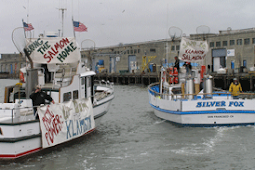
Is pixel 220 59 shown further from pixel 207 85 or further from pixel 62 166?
pixel 62 166

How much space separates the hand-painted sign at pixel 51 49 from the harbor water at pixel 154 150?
396 cm

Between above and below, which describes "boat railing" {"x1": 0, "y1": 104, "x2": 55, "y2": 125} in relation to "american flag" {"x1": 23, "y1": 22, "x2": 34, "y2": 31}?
below

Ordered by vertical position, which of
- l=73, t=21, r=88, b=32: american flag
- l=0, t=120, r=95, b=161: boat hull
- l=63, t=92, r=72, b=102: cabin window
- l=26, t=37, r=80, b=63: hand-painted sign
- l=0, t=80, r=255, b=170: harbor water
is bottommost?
l=0, t=80, r=255, b=170: harbor water

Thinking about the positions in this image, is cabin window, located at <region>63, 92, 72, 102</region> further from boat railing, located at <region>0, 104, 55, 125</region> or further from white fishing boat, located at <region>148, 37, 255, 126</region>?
white fishing boat, located at <region>148, 37, 255, 126</region>

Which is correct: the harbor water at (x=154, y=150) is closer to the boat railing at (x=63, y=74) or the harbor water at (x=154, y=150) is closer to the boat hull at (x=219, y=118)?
the boat hull at (x=219, y=118)

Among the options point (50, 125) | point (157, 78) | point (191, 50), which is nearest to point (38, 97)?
point (50, 125)

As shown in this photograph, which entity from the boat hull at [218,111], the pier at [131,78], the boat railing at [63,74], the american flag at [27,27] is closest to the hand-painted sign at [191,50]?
the boat hull at [218,111]

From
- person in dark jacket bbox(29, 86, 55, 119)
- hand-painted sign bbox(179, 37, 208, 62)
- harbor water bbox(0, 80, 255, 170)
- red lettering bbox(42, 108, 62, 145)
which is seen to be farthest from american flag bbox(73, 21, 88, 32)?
red lettering bbox(42, 108, 62, 145)

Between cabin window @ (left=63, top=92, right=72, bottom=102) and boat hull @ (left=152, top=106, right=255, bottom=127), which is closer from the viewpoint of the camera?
cabin window @ (left=63, top=92, right=72, bottom=102)

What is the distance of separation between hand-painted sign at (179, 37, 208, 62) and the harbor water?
411cm

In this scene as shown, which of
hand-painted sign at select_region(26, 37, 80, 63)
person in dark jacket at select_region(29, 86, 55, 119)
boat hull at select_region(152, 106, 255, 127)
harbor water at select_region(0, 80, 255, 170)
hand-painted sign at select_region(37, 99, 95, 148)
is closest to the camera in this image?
harbor water at select_region(0, 80, 255, 170)

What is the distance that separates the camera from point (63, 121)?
12766 millimetres

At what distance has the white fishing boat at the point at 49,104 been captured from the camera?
1131 centimetres

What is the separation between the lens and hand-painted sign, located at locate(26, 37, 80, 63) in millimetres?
14266
